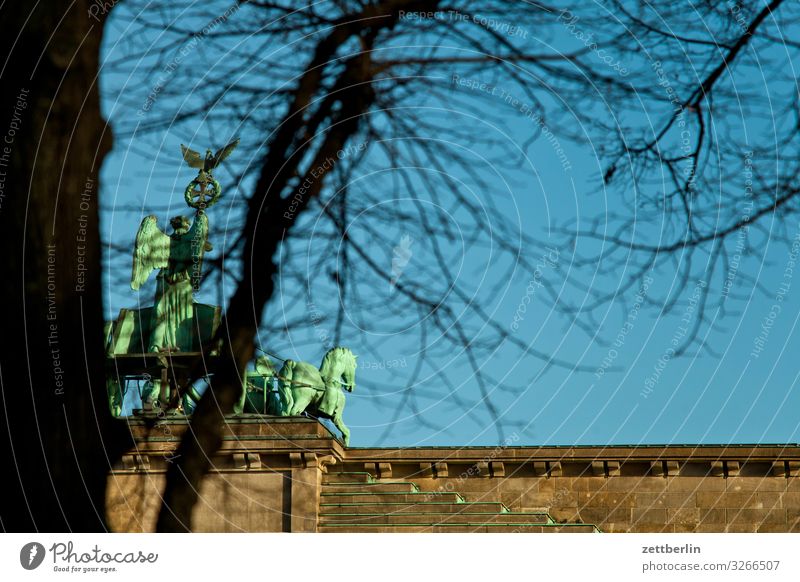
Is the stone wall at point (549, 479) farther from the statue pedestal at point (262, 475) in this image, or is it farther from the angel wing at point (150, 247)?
the angel wing at point (150, 247)

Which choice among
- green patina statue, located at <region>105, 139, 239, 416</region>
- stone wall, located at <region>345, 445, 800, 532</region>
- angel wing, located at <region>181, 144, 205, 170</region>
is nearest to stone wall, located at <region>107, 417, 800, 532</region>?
stone wall, located at <region>345, 445, 800, 532</region>

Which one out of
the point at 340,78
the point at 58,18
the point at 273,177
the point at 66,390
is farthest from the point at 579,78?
the point at 66,390

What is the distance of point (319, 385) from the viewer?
25000mm

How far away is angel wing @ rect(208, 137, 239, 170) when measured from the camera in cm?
1316

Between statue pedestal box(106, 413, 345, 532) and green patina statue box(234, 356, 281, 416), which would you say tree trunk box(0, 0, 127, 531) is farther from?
green patina statue box(234, 356, 281, 416)

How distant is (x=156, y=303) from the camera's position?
72.6 feet

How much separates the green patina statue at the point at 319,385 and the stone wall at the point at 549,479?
0.39 meters

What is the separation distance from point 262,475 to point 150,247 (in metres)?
6.22

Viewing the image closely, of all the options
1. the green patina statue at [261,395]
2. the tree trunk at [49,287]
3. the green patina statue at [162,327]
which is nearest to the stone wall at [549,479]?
the green patina statue at [261,395]

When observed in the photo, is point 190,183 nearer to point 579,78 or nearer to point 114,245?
point 114,245

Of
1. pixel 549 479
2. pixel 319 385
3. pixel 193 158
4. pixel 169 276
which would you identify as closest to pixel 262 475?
pixel 319 385

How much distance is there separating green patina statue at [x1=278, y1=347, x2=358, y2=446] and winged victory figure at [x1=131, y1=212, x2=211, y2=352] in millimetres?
2940

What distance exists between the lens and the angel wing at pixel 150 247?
1937 cm
